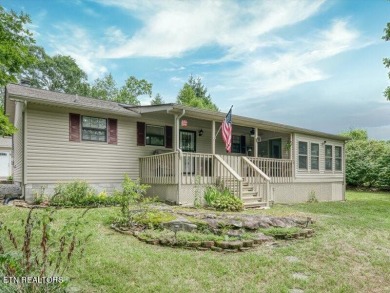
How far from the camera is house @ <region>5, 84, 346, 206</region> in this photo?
949 centimetres

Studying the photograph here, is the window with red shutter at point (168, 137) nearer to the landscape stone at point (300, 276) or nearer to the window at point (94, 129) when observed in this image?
the window at point (94, 129)

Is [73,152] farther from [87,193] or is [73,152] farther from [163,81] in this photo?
[163,81]

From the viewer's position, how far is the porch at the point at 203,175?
9.85 m

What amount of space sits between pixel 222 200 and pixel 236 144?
627cm

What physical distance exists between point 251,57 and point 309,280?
1369 centimetres

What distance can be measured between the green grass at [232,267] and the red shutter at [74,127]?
5.13 m

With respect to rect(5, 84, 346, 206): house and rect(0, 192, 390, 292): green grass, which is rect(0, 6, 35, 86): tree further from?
rect(0, 192, 390, 292): green grass

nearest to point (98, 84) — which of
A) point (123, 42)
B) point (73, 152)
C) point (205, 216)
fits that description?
point (123, 42)

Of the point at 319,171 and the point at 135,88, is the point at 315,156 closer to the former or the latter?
the point at 319,171

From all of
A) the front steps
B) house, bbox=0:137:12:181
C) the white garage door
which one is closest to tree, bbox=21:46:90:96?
house, bbox=0:137:12:181

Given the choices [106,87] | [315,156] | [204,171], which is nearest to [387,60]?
[315,156]

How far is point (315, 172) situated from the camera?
1541 centimetres

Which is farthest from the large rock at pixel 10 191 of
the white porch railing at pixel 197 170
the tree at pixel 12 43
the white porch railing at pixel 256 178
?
the white porch railing at pixel 256 178

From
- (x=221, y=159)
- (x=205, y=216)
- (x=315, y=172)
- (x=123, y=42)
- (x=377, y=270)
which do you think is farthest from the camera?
(x=123, y=42)
